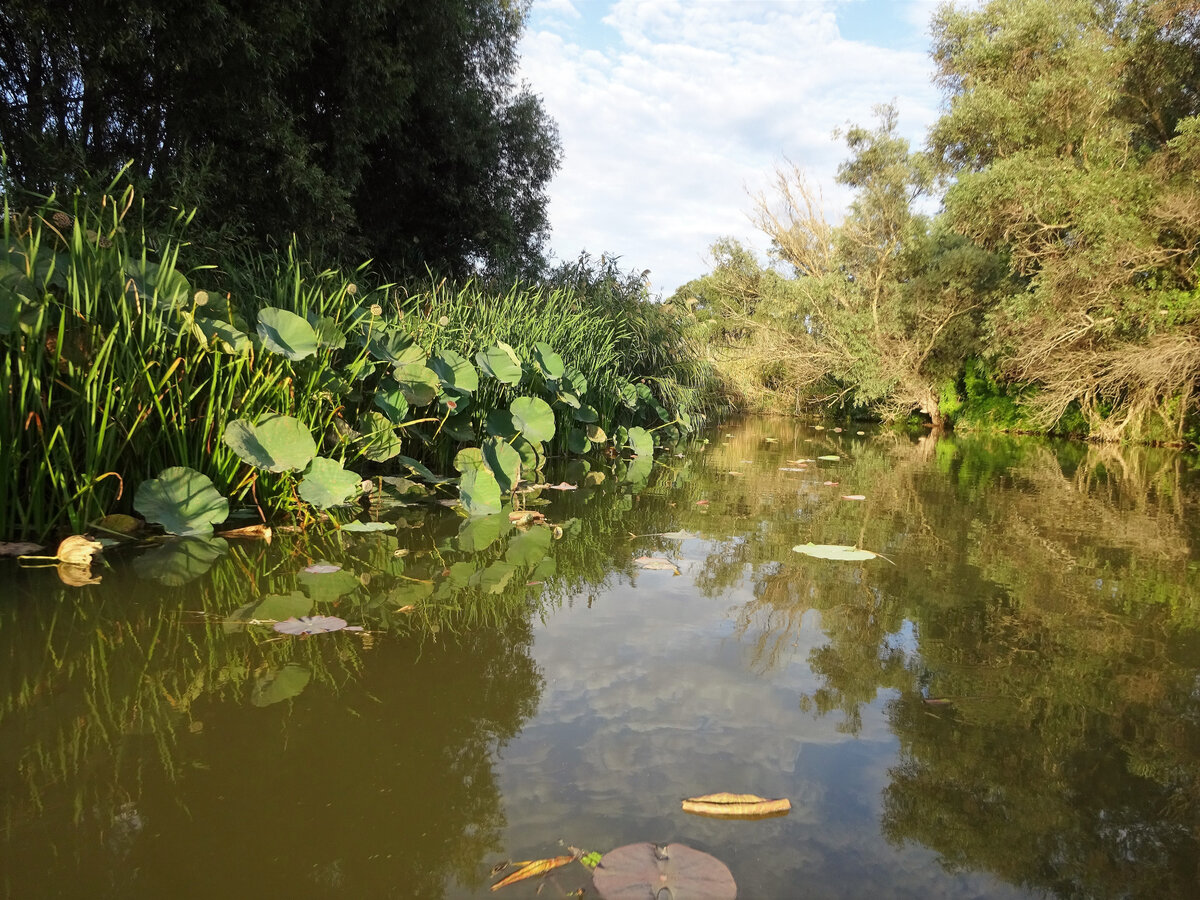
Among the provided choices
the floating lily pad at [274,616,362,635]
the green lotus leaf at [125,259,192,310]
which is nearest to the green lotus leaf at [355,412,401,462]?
the green lotus leaf at [125,259,192,310]

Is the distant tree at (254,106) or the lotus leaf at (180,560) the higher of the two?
the distant tree at (254,106)

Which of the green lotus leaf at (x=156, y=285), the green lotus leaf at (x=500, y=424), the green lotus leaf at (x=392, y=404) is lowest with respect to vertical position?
the green lotus leaf at (x=500, y=424)

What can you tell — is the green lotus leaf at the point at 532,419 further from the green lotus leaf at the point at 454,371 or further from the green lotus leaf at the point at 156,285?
the green lotus leaf at the point at 156,285

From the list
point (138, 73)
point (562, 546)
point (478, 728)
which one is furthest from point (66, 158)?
point (478, 728)

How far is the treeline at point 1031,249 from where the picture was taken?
310 inches

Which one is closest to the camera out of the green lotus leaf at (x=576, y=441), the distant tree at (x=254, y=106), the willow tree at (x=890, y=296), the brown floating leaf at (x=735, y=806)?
the brown floating leaf at (x=735, y=806)

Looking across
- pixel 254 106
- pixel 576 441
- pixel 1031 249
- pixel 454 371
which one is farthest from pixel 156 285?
pixel 1031 249

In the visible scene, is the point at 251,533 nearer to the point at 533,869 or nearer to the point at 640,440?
the point at 533,869

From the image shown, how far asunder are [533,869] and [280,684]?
2.28 feet

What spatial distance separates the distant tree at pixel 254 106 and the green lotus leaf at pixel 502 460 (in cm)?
220

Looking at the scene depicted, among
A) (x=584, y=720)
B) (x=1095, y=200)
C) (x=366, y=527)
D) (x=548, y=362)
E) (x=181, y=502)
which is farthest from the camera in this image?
(x=1095, y=200)

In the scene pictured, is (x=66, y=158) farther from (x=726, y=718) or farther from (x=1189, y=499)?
(x=1189, y=499)

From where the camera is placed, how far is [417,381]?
2992 mm

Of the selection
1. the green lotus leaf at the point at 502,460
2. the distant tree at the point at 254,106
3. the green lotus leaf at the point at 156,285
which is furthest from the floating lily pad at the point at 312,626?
the distant tree at the point at 254,106
